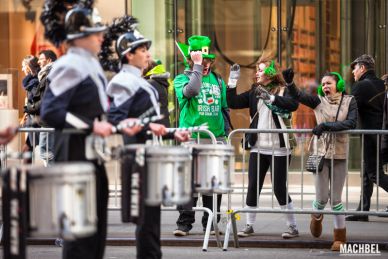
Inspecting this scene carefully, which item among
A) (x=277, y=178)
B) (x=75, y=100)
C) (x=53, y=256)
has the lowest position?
(x=53, y=256)

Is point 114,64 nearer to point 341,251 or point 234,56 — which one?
point 341,251

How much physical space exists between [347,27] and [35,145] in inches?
277

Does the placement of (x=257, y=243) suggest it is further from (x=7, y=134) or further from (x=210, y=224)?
(x=7, y=134)

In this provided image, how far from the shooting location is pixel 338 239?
11.5m

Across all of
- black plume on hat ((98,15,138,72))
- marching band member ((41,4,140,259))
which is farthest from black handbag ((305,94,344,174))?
marching band member ((41,4,140,259))

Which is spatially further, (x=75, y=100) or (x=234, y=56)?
(x=234, y=56)

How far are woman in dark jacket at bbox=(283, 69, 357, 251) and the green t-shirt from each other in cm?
88

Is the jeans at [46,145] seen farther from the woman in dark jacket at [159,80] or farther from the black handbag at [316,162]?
the black handbag at [316,162]

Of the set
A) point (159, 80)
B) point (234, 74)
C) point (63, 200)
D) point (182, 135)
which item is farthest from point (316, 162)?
point (63, 200)

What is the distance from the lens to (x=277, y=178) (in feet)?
39.4

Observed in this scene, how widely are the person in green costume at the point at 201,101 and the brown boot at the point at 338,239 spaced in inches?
54.5

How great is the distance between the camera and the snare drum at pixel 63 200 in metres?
6.27

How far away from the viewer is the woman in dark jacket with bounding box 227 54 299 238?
11.9 m

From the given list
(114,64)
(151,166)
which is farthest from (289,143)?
(151,166)
